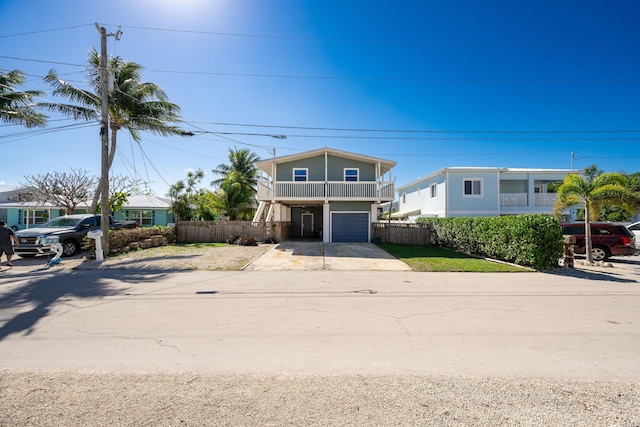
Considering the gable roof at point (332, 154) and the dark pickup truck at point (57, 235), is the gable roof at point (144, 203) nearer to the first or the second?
the dark pickup truck at point (57, 235)

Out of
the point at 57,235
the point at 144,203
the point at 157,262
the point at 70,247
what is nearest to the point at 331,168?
the point at 157,262

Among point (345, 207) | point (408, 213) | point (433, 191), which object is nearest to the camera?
point (345, 207)

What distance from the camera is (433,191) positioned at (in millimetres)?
25375

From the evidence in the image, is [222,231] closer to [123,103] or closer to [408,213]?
[123,103]

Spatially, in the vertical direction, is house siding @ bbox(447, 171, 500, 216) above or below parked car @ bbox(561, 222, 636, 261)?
above

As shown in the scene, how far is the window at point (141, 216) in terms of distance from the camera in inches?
1115

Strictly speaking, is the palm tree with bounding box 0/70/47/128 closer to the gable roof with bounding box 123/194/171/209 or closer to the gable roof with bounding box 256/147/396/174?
the gable roof with bounding box 123/194/171/209

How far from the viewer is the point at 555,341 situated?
4109 mm

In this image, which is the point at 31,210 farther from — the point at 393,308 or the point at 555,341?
the point at 555,341

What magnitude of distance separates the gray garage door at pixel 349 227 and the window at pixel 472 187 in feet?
30.6

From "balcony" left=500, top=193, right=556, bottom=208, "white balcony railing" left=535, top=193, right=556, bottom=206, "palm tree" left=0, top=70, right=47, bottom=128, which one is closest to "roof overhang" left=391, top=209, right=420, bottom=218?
"balcony" left=500, top=193, right=556, bottom=208

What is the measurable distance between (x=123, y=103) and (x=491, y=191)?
2779cm

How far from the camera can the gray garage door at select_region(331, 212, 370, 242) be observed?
1919 cm

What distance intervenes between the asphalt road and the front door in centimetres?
1809
